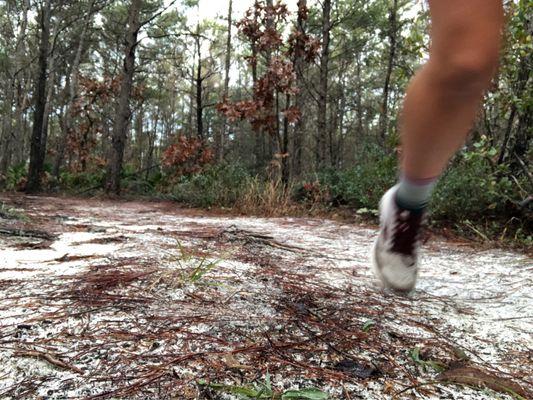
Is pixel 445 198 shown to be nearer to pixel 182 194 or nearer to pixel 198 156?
pixel 182 194

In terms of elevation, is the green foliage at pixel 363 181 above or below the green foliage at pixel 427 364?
above

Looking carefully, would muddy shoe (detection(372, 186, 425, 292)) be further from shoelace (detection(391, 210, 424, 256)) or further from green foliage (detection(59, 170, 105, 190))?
green foliage (detection(59, 170, 105, 190))

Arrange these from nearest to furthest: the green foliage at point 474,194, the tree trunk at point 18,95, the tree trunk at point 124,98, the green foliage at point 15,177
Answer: the green foliage at point 474,194
the tree trunk at point 124,98
the green foliage at point 15,177
the tree trunk at point 18,95

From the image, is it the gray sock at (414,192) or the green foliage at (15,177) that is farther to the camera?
the green foliage at (15,177)

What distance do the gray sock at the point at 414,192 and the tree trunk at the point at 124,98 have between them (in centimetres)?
752

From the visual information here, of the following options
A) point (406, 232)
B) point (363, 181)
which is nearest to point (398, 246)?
point (406, 232)

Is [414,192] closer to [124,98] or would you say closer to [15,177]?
[124,98]

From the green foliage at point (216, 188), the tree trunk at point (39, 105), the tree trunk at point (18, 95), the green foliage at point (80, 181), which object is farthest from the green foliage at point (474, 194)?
the tree trunk at point (18, 95)

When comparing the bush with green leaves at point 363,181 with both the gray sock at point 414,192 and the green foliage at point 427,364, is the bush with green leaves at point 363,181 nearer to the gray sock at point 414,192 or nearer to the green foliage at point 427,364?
the gray sock at point 414,192

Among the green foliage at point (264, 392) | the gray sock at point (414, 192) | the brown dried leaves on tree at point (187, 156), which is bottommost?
the green foliage at point (264, 392)

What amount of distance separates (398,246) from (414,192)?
0.53 ft

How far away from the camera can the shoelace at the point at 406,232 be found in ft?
3.21

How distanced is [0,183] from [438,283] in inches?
398

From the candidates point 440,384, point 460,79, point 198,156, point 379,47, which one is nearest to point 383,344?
point 440,384
